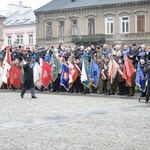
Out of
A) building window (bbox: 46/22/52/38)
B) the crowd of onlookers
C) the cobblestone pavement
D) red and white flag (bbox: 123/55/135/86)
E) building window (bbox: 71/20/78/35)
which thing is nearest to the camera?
the cobblestone pavement

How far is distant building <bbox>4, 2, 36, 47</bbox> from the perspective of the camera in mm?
Result: 81125

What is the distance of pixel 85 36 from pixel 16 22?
2310 centimetres

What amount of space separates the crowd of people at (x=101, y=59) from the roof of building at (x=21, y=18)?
5189 centimetres

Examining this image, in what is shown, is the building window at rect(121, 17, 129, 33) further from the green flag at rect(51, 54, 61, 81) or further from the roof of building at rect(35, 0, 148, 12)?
the green flag at rect(51, 54, 61, 81)

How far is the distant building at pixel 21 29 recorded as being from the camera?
8112 centimetres

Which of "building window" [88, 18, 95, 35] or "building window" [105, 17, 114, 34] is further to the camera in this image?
"building window" [88, 18, 95, 35]

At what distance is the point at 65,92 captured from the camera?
28531 mm

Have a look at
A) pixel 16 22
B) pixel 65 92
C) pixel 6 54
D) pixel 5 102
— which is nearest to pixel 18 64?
pixel 6 54

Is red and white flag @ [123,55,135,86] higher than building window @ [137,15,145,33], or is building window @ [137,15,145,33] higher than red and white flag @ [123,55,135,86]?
building window @ [137,15,145,33]

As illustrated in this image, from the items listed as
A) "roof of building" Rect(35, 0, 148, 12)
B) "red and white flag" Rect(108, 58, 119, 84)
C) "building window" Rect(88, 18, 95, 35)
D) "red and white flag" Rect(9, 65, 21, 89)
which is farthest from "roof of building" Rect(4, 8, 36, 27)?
"red and white flag" Rect(108, 58, 119, 84)

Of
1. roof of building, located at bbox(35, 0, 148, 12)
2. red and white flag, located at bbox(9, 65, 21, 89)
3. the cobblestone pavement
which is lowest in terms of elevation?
the cobblestone pavement

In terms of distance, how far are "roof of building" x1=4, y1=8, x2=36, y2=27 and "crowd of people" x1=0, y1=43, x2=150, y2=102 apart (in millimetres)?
51892

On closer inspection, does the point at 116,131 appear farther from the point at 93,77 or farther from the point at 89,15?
the point at 89,15

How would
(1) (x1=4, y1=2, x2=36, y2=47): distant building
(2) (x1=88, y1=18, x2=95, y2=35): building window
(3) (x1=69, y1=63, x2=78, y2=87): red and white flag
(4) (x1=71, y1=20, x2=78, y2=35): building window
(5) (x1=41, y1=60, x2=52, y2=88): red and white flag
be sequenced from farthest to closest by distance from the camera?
(1) (x1=4, y1=2, x2=36, y2=47): distant building
(4) (x1=71, y1=20, x2=78, y2=35): building window
(2) (x1=88, y1=18, x2=95, y2=35): building window
(5) (x1=41, y1=60, x2=52, y2=88): red and white flag
(3) (x1=69, y1=63, x2=78, y2=87): red and white flag
